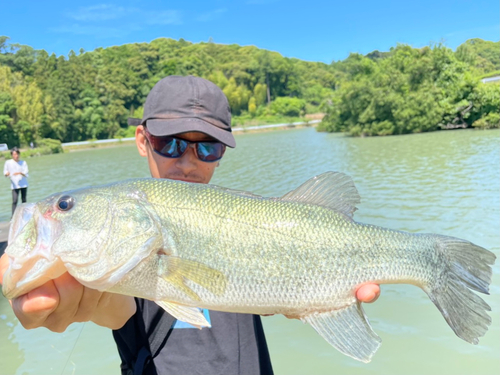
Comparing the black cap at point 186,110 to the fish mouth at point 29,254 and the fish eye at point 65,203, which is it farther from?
the fish mouth at point 29,254

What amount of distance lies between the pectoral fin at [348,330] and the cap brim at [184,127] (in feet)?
4.91

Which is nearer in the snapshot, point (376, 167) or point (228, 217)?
point (228, 217)

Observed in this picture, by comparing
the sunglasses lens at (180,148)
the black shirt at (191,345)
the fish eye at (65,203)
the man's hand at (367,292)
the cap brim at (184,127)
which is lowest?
the black shirt at (191,345)

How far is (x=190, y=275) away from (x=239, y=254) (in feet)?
0.85

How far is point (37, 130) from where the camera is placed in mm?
61500

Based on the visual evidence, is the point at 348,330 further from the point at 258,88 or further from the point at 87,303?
the point at 258,88

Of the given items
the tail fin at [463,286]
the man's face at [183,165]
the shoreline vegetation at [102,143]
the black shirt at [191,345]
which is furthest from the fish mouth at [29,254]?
the shoreline vegetation at [102,143]

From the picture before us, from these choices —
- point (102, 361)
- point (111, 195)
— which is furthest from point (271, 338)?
point (111, 195)

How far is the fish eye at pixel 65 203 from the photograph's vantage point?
1.74m

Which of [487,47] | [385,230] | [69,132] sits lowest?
[69,132]

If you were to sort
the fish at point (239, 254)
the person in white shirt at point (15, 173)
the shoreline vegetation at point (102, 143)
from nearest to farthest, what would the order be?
1. the fish at point (239, 254)
2. the person in white shirt at point (15, 173)
3. the shoreline vegetation at point (102, 143)

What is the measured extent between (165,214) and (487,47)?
144715mm

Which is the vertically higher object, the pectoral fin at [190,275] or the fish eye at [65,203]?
the fish eye at [65,203]

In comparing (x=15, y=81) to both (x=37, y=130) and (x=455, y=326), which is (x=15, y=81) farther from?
(x=455, y=326)
